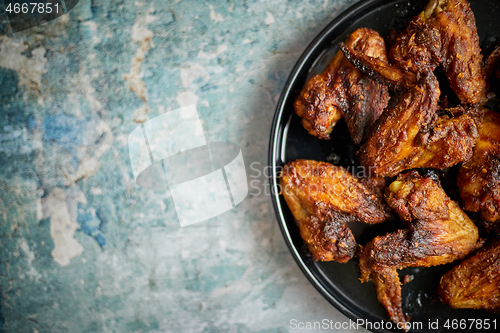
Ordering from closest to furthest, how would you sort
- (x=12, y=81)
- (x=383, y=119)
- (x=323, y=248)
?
(x=383, y=119), (x=323, y=248), (x=12, y=81)

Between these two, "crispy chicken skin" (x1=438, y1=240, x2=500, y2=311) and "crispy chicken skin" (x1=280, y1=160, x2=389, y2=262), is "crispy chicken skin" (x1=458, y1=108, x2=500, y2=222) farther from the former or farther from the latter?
"crispy chicken skin" (x1=280, y1=160, x2=389, y2=262)

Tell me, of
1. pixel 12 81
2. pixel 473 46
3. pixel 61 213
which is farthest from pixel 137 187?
pixel 473 46

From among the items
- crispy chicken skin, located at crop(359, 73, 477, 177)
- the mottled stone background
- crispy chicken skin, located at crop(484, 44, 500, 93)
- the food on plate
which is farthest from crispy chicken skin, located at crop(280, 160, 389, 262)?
crispy chicken skin, located at crop(484, 44, 500, 93)

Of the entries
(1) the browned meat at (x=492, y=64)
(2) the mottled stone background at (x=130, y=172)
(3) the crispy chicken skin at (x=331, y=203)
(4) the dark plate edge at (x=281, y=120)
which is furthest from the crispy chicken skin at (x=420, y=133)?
(2) the mottled stone background at (x=130, y=172)

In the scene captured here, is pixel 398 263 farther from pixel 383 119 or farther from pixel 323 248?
pixel 383 119

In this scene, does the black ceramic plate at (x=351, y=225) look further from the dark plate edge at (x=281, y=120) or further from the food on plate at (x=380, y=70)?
the food on plate at (x=380, y=70)

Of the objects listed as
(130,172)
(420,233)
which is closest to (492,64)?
(420,233)
